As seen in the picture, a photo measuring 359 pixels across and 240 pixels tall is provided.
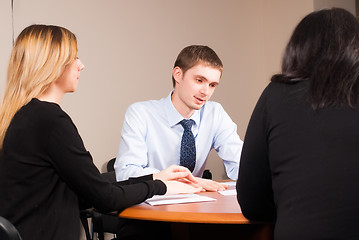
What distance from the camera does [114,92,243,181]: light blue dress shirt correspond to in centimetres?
234

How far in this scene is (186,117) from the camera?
101 inches

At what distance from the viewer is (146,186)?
169 cm

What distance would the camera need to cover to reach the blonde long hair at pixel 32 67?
153 centimetres

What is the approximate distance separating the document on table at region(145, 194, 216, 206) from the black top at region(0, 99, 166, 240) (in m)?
0.28

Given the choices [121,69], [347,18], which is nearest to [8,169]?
[347,18]

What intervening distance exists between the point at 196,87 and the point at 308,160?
4.58ft

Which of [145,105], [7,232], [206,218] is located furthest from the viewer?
[145,105]

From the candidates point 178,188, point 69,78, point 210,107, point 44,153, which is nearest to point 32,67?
point 69,78

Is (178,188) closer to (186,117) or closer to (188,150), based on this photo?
(188,150)

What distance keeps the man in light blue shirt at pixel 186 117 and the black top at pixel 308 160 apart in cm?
119

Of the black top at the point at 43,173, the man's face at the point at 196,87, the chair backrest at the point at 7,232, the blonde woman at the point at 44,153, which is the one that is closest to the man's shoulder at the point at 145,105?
the man's face at the point at 196,87

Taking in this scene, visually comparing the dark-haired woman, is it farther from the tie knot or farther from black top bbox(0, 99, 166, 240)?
the tie knot

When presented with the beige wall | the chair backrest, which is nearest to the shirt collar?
the beige wall

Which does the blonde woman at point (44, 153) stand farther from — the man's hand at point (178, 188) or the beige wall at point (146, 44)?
the beige wall at point (146, 44)
